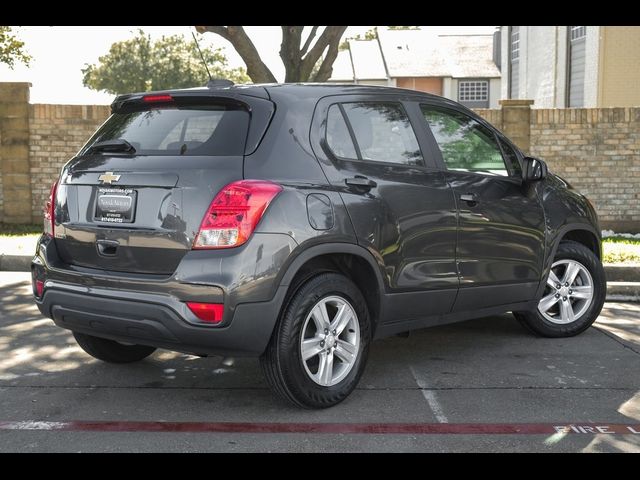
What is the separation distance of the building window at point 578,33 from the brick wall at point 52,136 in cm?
1329

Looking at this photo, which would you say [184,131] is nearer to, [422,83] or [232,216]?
[232,216]

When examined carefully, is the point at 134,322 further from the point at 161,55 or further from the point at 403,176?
the point at 161,55

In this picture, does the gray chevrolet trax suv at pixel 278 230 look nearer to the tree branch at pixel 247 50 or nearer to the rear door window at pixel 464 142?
the rear door window at pixel 464 142

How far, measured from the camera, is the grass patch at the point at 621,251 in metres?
9.99

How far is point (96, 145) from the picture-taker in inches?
199

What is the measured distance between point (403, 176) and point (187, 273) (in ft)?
5.09

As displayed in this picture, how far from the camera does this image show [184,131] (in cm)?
479

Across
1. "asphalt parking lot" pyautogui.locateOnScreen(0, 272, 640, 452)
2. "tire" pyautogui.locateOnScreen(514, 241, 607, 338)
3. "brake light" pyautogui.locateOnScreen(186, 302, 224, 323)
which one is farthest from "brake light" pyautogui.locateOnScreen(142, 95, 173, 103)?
"tire" pyautogui.locateOnScreen(514, 241, 607, 338)

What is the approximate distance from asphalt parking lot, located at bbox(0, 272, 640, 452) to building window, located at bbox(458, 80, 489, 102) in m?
41.6

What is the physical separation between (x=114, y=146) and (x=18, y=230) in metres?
8.96

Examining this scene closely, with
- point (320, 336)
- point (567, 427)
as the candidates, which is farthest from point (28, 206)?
point (567, 427)

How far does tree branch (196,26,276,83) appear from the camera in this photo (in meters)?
14.1

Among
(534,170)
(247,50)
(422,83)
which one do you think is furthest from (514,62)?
(534,170)

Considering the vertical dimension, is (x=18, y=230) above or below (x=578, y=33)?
below
